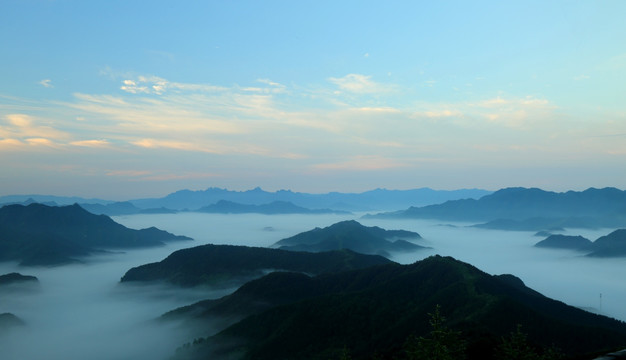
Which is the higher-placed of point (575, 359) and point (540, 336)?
point (575, 359)

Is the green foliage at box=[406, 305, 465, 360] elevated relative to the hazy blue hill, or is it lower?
elevated

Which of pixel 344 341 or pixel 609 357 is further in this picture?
pixel 344 341

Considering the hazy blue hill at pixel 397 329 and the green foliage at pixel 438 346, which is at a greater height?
the green foliage at pixel 438 346

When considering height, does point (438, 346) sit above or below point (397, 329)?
above

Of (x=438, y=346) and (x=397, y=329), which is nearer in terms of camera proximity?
(x=438, y=346)

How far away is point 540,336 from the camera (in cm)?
15250

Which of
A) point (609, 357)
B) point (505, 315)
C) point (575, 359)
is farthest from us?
point (505, 315)

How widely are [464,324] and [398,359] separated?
144 feet

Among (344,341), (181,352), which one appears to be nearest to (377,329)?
(344,341)

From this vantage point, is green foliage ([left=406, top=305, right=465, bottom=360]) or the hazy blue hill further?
the hazy blue hill

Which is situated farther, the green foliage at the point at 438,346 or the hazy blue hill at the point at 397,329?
the hazy blue hill at the point at 397,329

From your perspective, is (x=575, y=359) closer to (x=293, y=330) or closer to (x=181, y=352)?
(x=293, y=330)

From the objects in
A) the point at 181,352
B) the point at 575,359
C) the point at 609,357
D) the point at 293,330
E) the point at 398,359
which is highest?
the point at 609,357

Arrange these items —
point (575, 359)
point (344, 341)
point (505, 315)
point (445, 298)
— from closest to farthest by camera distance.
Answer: point (575, 359) < point (505, 315) < point (344, 341) < point (445, 298)
